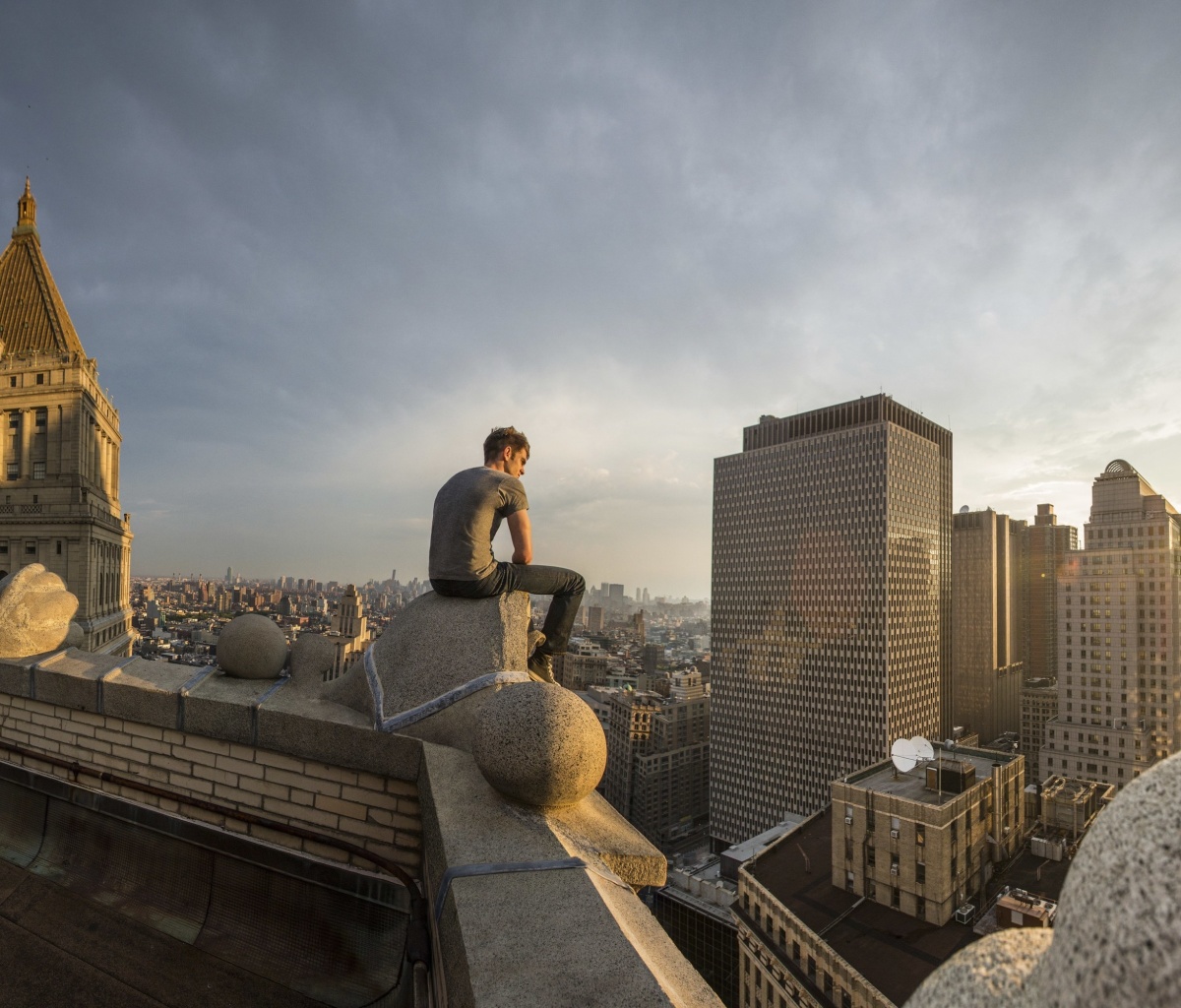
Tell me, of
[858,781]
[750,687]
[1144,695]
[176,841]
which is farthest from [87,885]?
[750,687]

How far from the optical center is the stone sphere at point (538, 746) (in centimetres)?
325

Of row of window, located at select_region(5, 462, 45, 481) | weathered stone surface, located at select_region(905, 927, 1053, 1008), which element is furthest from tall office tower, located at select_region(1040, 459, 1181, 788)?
row of window, located at select_region(5, 462, 45, 481)

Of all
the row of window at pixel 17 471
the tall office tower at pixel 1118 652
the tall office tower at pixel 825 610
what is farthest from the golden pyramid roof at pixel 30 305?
the tall office tower at pixel 1118 652

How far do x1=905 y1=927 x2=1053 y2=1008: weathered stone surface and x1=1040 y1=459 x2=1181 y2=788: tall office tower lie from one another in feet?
277

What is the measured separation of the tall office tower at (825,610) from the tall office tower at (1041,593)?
42.0 metres

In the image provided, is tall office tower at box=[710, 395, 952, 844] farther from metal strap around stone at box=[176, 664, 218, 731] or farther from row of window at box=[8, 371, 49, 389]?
metal strap around stone at box=[176, 664, 218, 731]

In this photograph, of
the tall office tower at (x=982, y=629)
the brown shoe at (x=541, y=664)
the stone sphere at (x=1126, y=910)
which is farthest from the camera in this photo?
the tall office tower at (x=982, y=629)

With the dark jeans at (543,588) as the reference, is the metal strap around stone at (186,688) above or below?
below

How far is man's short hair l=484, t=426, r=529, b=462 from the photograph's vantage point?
5344 millimetres

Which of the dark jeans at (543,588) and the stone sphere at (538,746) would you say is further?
the dark jeans at (543,588)

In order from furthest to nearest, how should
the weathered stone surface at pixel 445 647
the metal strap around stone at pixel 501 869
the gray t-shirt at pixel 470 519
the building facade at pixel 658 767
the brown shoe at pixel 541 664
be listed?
the building facade at pixel 658 767 < the brown shoe at pixel 541 664 < the gray t-shirt at pixel 470 519 < the weathered stone surface at pixel 445 647 < the metal strap around stone at pixel 501 869

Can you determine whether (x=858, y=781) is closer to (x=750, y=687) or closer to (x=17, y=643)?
(x=17, y=643)

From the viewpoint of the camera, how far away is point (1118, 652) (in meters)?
70.6

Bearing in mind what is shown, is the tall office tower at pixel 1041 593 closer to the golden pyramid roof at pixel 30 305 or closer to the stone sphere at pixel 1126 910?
the golden pyramid roof at pixel 30 305
